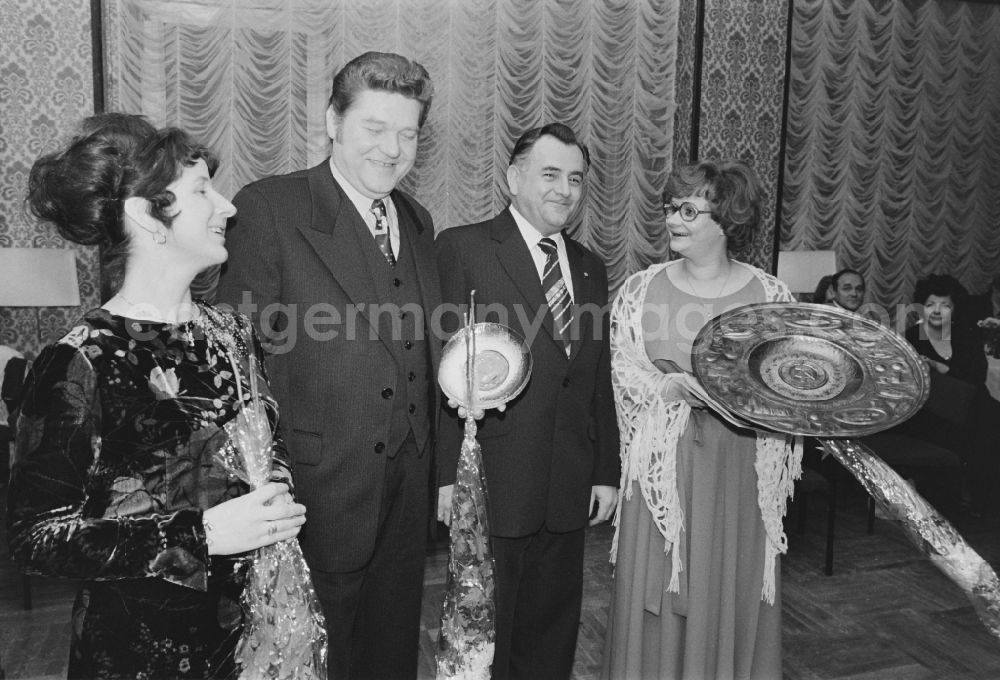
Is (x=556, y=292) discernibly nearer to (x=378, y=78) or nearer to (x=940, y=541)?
(x=378, y=78)

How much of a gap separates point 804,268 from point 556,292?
378 centimetres

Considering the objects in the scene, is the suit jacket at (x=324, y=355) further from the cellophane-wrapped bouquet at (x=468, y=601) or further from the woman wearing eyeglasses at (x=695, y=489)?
the woman wearing eyeglasses at (x=695, y=489)

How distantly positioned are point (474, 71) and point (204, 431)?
4.40 m

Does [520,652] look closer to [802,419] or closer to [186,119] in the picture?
[802,419]

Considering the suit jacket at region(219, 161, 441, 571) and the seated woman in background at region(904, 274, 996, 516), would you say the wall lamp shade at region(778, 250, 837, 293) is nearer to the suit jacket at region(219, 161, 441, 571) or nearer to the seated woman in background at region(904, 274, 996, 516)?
the seated woman in background at region(904, 274, 996, 516)

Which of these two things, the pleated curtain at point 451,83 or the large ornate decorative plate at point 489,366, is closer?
the large ornate decorative plate at point 489,366

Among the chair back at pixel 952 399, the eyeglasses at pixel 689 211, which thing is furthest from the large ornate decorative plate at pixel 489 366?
the chair back at pixel 952 399

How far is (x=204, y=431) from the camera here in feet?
4.58

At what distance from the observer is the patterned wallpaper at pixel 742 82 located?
16.4ft

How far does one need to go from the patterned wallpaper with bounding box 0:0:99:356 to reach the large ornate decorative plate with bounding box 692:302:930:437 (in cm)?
394

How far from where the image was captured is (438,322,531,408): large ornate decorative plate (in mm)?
1774

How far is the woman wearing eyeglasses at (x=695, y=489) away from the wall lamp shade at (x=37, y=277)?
10.9 ft

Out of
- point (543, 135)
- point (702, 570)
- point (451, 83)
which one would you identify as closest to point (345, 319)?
point (543, 135)

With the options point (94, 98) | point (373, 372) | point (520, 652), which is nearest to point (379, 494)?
point (373, 372)
